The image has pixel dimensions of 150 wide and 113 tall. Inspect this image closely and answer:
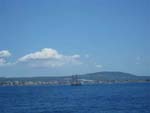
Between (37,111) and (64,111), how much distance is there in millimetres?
6936

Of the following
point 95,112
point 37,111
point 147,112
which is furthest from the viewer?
point 37,111

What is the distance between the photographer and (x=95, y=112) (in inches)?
3108

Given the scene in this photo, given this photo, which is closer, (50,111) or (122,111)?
(122,111)

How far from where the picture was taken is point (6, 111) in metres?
85.7

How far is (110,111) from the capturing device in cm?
7919

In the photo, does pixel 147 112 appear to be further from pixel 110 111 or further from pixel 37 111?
pixel 37 111

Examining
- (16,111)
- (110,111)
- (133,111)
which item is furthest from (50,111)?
(133,111)

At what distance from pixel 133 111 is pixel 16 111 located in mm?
29492

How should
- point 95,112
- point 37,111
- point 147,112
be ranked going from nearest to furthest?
1. point 147,112
2. point 95,112
3. point 37,111

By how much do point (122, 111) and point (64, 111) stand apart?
48.1ft

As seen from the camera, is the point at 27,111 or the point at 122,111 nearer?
the point at 122,111

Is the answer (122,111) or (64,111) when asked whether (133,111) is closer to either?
(122,111)

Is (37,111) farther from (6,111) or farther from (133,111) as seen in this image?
(133,111)

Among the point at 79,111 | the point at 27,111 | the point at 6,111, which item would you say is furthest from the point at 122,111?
the point at 6,111
